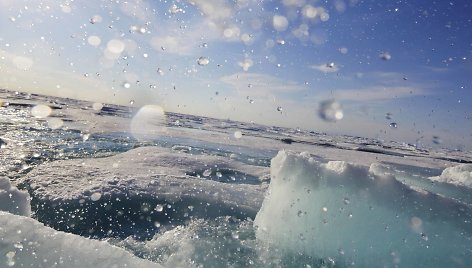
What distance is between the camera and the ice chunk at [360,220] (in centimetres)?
314

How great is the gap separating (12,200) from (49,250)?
1.85m

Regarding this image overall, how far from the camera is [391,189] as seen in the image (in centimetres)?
346

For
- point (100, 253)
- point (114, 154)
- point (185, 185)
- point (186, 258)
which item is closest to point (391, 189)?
point (186, 258)

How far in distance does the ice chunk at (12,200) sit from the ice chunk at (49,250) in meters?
1.44

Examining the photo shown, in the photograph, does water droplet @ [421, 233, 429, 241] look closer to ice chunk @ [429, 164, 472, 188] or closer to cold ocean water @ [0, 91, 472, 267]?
cold ocean water @ [0, 91, 472, 267]

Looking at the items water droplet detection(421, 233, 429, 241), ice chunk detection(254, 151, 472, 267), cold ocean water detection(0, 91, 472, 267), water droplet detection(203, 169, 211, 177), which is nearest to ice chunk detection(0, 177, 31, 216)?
cold ocean water detection(0, 91, 472, 267)

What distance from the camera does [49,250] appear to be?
205 centimetres

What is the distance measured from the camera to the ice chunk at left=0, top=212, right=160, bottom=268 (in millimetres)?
1975

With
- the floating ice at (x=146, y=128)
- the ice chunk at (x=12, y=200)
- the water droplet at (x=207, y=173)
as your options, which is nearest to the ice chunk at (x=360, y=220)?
the ice chunk at (x=12, y=200)

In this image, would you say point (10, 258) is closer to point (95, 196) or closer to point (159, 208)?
point (159, 208)

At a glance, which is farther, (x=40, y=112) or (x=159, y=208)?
(x=40, y=112)

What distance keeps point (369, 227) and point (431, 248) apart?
56cm

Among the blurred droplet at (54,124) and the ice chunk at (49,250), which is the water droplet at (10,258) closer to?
the ice chunk at (49,250)

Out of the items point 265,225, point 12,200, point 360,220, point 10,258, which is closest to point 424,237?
point 360,220
